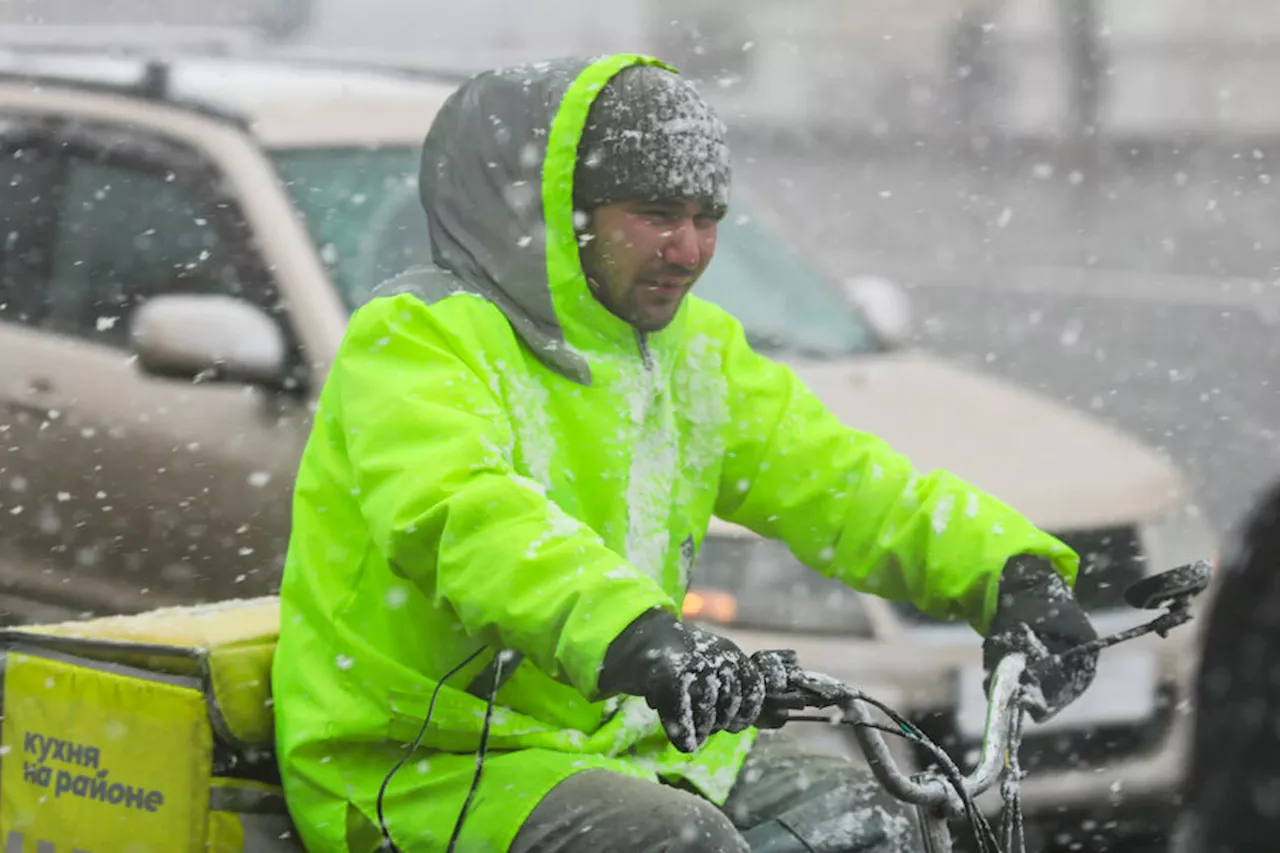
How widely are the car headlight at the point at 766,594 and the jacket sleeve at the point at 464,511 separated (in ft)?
6.70

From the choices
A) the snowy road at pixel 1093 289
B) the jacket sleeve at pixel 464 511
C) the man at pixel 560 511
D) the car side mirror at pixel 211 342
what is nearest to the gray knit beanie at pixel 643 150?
the man at pixel 560 511

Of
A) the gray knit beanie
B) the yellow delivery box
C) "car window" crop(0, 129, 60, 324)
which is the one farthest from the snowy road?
the yellow delivery box

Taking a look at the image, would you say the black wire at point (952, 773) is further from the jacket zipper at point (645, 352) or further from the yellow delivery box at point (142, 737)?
the yellow delivery box at point (142, 737)

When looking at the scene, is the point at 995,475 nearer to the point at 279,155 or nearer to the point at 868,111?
the point at 279,155

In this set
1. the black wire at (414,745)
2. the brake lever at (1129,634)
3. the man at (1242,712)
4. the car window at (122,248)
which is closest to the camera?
the black wire at (414,745)

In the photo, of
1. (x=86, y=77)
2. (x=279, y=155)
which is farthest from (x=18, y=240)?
(x=279, y=155)

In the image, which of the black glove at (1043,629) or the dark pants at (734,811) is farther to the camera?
the black glove at (1043,629)

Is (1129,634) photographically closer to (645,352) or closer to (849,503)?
(849,503)

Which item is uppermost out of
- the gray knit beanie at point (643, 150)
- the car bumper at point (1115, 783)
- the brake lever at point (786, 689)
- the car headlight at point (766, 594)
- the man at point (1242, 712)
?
the gray knit beanie at point (643, 150)

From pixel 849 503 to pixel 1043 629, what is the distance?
0.40m

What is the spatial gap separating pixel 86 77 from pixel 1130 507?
11.1 ft

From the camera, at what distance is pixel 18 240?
634 centimetres

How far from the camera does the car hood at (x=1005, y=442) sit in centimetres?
517

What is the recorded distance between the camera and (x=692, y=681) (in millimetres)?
2438
